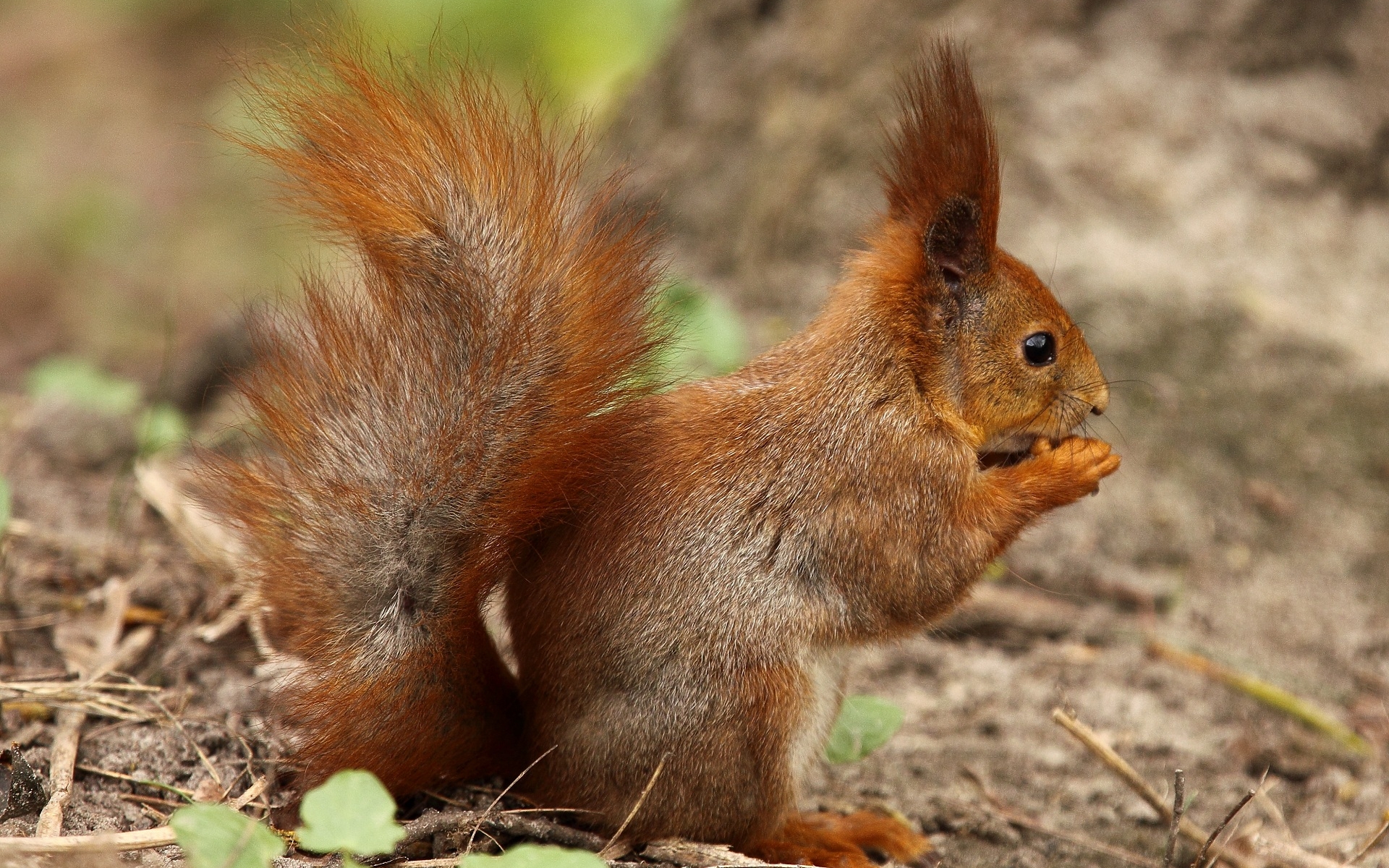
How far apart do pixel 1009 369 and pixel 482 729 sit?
108cm

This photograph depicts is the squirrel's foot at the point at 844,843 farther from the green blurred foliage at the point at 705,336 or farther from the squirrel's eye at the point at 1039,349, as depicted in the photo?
the green blurred foliage at the point at 705,336

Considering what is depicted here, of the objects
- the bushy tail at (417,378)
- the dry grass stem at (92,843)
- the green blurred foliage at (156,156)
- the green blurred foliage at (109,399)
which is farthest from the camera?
the green blurred foliage at (156,156)

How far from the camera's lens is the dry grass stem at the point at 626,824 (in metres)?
1.86

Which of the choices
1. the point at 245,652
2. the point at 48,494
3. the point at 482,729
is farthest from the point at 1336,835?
the point at 48,494

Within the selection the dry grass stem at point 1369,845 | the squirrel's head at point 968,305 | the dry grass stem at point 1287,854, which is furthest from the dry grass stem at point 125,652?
the dry grass stem at point 1369,845

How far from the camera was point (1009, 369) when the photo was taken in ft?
7.07

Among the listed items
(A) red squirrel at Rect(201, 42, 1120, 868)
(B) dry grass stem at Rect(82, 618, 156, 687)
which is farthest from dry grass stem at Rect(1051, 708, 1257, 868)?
(B) dry grass stem at Rect(82, 618, 156, 687)

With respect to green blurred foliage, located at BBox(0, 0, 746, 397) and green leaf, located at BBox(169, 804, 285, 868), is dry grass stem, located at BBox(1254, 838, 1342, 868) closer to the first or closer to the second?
green leaf, located at BBox(169, 804, 285, 868)

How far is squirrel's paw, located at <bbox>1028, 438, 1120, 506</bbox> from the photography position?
6.81 ft

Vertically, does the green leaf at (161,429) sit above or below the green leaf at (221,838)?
above

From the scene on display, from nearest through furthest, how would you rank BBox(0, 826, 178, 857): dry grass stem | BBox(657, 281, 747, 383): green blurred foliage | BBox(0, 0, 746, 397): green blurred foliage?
BBox(0, 826, 178, 857): dry grass stem < BBox(657, 281, 747, 383): green blurred foliage < BBox(0, 0, 746, 397): green blurred foliage

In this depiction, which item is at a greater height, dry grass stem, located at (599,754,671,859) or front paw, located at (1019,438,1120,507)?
front paw, located at (1019,438,1120,507)

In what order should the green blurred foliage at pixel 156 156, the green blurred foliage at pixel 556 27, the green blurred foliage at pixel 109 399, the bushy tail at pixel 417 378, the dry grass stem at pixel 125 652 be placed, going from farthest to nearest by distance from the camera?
1. the green blurred foliage at pixel 556 27
2. the green blurred foliage at pixel 156 156
3. the green blurred foliage at pixel 109 399
4. the dry grass stem at pixel 125 652
5. the bushy tail at pixel 417 378

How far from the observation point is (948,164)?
81.0 inches
